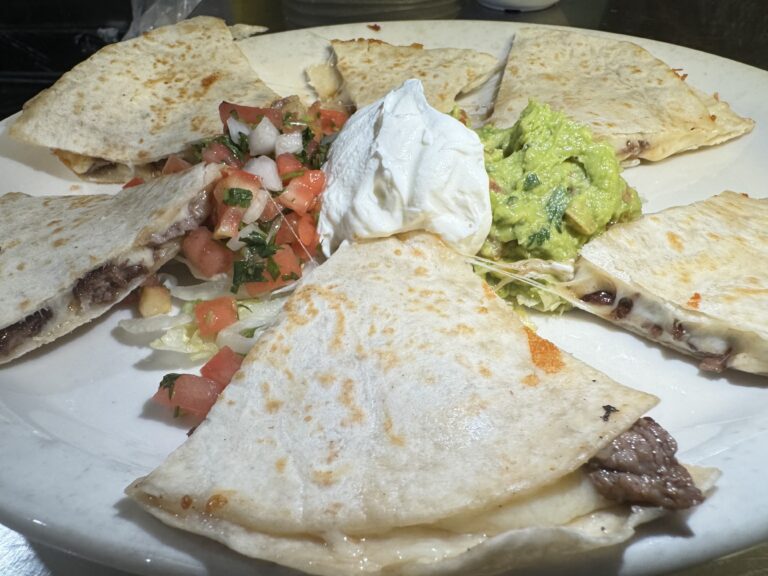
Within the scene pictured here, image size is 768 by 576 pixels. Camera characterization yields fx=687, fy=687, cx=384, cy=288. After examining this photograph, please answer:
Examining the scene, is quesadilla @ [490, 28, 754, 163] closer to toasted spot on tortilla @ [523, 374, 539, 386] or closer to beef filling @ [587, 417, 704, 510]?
toasted spot on tortilla @ [523, 374, 539, 386]

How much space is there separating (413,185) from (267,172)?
0.62 metres

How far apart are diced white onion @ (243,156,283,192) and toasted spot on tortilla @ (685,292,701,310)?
5.27ft

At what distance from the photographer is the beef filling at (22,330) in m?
2.48

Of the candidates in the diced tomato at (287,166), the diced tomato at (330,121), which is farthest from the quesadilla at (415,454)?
the diced tomato at (330,121)

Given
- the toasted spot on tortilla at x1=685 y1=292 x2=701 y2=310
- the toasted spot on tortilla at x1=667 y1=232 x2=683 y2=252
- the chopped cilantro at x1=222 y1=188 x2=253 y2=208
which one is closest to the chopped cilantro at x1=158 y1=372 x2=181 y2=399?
the chopped cilantro at x1=222 y1=188 x2=253 y2=208

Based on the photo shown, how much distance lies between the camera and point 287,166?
9.29 ft

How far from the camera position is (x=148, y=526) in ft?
5.83

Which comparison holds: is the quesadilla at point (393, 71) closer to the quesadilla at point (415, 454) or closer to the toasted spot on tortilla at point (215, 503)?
the quesadilla at point (415, 454)

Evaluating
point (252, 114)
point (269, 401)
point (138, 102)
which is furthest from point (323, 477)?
point (138, 102)

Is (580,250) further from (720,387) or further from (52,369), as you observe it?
(52,369)

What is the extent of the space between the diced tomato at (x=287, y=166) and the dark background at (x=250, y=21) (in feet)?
11.1

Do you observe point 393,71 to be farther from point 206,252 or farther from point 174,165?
point 206,252

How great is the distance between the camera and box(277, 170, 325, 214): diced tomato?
9.10 ft

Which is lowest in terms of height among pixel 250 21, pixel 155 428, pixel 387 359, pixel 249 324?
pixel 155 428
